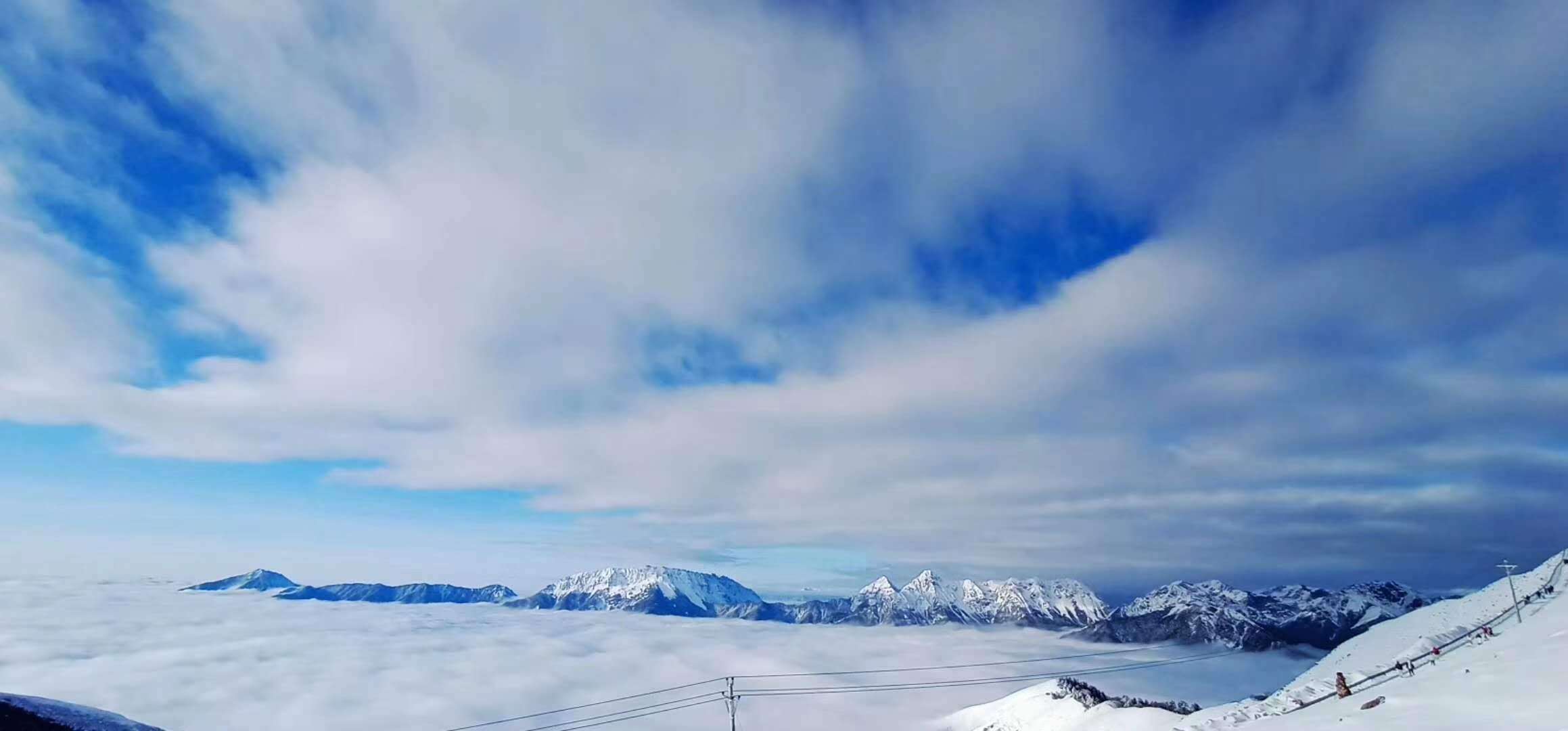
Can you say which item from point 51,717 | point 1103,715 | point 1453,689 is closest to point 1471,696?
point 1453,689

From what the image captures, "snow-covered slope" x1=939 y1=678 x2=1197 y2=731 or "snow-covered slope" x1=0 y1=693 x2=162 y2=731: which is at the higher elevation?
"snow-covered slope" x1=0 y1=693 x2=162 y2=731

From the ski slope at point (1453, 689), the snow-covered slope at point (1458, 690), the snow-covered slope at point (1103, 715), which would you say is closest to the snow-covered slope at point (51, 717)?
the ski slope at point (1453, 689)

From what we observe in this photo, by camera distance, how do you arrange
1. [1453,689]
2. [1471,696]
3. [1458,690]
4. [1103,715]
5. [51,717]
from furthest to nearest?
[1103,715], [51,717], [1453,689], [1458,690], [1471,696]

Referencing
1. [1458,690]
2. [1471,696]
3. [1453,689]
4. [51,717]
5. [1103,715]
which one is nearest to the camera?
[1471,696]

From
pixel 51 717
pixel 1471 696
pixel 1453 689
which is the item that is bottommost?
pixel 51 717

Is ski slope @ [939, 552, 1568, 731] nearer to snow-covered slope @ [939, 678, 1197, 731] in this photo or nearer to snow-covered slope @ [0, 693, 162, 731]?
snow-covered slope @ [939, 678, 1197, 731]

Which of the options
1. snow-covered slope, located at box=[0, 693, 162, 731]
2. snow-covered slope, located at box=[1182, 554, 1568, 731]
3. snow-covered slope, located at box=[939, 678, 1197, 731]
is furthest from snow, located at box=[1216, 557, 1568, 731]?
snow-covered slope, located at box=[939, 678, 1197, 731]

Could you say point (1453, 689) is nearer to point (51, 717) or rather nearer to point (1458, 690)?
point (1458, 690)

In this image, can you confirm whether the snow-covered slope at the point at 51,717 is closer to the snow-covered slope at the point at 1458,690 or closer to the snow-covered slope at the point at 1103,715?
the snow-covered slope at the point at 1458,690

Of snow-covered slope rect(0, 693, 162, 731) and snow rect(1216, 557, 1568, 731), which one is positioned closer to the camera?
snow rect(1216, 557, 1568, 731)
